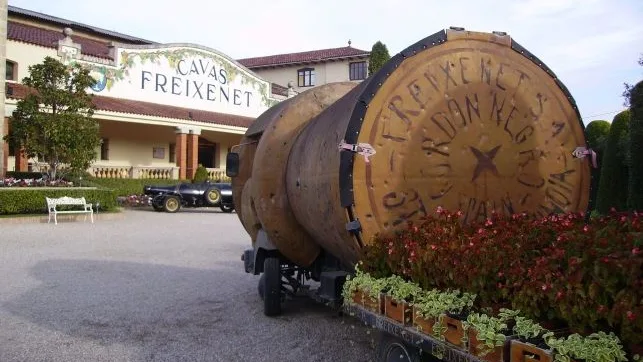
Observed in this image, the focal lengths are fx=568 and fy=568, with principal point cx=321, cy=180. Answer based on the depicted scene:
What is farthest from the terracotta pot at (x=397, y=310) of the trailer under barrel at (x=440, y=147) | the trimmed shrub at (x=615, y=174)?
the trimmed shrub at (x=615, y=174)

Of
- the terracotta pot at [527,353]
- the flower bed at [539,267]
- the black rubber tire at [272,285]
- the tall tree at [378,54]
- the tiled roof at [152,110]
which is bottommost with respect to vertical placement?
the black rubber tire at [272,285]

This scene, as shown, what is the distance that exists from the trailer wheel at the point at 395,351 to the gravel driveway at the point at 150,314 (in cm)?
129

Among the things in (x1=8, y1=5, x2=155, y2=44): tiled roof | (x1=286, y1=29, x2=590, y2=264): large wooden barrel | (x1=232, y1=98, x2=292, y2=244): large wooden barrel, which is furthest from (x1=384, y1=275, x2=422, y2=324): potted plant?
(x1=8, y1=5, x2=155, y2=44): tiled roof

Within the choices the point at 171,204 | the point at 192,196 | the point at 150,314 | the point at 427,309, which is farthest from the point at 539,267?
the point at 192,196

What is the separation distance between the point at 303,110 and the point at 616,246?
4.19m

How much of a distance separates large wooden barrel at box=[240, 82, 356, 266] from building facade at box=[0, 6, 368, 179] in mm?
20780

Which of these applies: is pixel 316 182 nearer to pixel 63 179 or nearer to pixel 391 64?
pixel 391 64

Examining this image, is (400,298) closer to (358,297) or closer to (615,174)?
(358,297)

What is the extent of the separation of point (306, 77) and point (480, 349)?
4972cm

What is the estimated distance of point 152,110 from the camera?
29.2m

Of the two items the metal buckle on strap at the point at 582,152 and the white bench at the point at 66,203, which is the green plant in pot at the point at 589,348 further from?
the white bench at the point at 66,203

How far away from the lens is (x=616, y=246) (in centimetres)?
242

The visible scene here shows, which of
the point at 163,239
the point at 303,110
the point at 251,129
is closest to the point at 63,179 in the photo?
the point at 163,239

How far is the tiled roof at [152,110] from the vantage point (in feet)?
83.5
